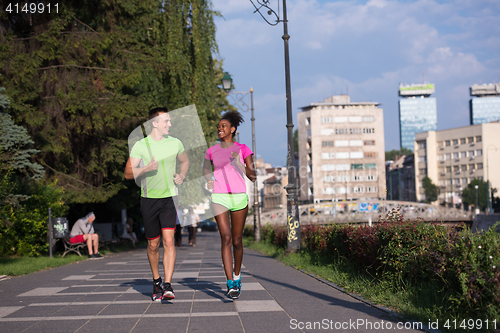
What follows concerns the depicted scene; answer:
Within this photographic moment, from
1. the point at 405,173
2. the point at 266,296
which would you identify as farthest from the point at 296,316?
the point at 405,173

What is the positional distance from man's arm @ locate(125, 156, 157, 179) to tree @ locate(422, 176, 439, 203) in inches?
4645

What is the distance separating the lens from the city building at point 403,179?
137 metres

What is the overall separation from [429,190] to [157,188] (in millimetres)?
118844

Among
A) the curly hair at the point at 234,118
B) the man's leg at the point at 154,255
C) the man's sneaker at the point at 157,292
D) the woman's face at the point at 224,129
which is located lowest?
the man's sneaker at the point at 157,292

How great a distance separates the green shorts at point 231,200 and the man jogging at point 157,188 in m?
0.47

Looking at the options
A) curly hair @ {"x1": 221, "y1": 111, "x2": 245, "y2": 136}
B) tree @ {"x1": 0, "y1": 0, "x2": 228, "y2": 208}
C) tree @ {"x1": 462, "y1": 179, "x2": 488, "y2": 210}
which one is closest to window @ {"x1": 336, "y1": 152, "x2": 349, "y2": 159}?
tree @ {"x1": 462, "y1": 179, "x2": 488, "y2": 210}

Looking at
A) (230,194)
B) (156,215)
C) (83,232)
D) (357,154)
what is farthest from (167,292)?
(357,154)

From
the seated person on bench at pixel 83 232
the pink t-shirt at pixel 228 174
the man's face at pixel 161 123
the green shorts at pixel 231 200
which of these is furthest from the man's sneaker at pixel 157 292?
the seated person on bench at pixel 83 232

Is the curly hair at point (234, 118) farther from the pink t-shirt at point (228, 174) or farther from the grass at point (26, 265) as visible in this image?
the grass at point (26, 265)

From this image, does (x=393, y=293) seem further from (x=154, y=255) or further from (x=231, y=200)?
(x=154, y=255)

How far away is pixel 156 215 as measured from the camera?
6.10 metres

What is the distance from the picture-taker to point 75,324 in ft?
16.0

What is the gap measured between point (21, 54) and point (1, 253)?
18.4 feet

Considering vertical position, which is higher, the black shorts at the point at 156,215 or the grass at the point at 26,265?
the black shorts at the point at 156,215
